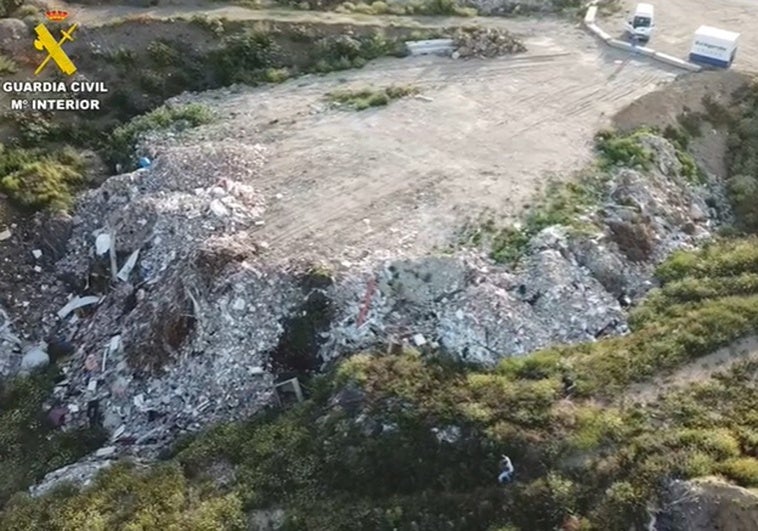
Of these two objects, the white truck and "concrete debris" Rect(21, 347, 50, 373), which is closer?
"concrete debris" Rect(21, 347, 50, 373)

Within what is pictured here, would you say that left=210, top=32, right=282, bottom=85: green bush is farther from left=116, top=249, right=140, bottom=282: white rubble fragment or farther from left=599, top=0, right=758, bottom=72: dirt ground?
left=599, top=0, right=758, bottom=72: dirt ground

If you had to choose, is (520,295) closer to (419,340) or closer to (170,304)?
(419,340)

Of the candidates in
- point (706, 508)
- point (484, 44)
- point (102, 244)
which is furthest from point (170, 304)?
point (484, 44)

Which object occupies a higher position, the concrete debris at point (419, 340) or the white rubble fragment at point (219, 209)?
the white rubble fragment at point (219, 209)

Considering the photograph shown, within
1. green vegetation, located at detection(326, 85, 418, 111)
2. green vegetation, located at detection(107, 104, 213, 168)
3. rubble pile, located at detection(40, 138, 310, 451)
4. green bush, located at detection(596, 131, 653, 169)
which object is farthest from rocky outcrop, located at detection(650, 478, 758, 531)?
green vegetation, located at detection(107, 104, 213, 168)

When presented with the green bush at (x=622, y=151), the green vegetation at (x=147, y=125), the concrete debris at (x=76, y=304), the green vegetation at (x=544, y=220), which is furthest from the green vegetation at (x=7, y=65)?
the green bush at (x=622, y=151)

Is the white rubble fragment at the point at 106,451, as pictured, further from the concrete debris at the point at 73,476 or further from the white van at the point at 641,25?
the white van at the point at 641,25
